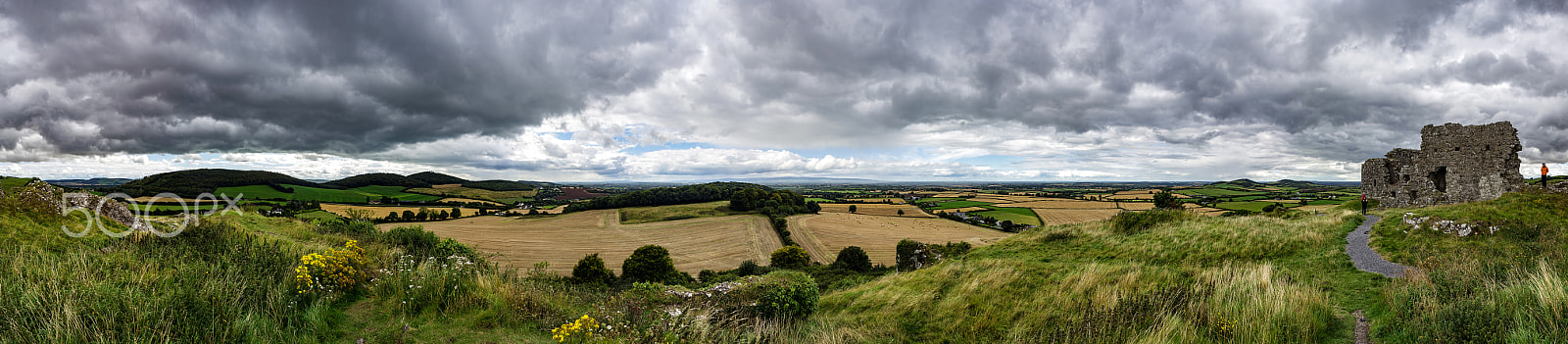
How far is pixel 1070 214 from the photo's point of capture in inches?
2621

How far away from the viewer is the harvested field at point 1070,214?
59.2 meters

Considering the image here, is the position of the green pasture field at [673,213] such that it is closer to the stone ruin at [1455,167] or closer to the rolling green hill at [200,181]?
the rolling green hill at [200,181]

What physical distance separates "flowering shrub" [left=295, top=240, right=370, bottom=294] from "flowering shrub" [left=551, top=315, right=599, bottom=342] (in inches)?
142

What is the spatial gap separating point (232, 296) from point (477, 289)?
246 centimetres

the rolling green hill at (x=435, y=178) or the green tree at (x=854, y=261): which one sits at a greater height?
the rolling green hill at (x=435, y=178)

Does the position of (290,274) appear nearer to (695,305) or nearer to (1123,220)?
(695,305)

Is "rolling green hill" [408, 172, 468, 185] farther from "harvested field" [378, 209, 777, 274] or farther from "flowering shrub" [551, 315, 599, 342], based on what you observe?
"flowering shrub" [551, 315, 599, 342]

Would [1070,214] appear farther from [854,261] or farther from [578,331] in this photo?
[578,331]

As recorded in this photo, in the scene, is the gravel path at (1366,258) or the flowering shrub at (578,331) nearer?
the flowering shrub at (578,331)

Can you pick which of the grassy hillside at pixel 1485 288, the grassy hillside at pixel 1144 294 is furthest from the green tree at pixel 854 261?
the grassy hillside at pixel 1485 288

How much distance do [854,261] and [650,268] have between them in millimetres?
16635

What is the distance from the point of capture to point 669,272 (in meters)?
36.7

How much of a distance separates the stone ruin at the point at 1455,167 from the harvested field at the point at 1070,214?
33602 millimetres

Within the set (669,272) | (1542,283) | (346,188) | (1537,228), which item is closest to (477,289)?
(1542,283)
